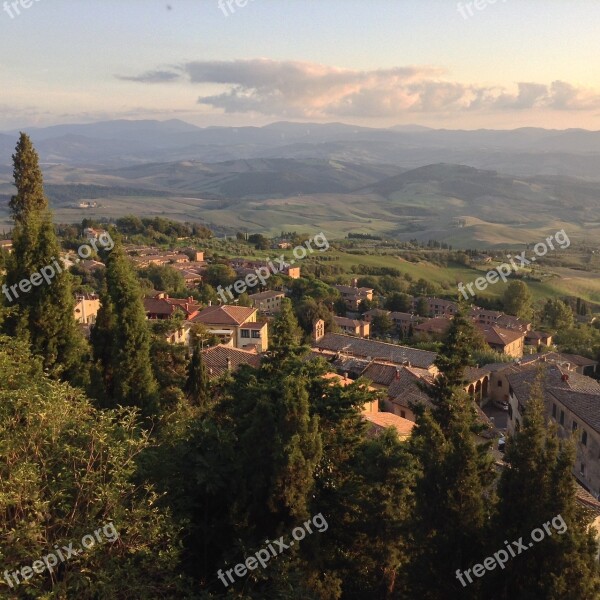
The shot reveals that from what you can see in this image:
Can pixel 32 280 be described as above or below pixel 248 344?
above

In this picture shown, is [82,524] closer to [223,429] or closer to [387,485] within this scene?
[223,429]

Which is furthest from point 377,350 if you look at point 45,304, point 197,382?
point 45,304

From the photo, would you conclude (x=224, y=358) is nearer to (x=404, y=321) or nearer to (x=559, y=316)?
(x=404, y=321)

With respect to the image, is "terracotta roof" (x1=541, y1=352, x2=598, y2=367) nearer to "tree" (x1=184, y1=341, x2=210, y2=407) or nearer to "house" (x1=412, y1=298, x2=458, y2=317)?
"house" (x1=412, y1=298, x2=458, y2=317)

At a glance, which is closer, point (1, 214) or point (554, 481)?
point (554, 481)

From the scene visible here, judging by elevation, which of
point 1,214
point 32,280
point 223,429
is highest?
point 32,280

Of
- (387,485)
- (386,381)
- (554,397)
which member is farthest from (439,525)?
(386,381)
